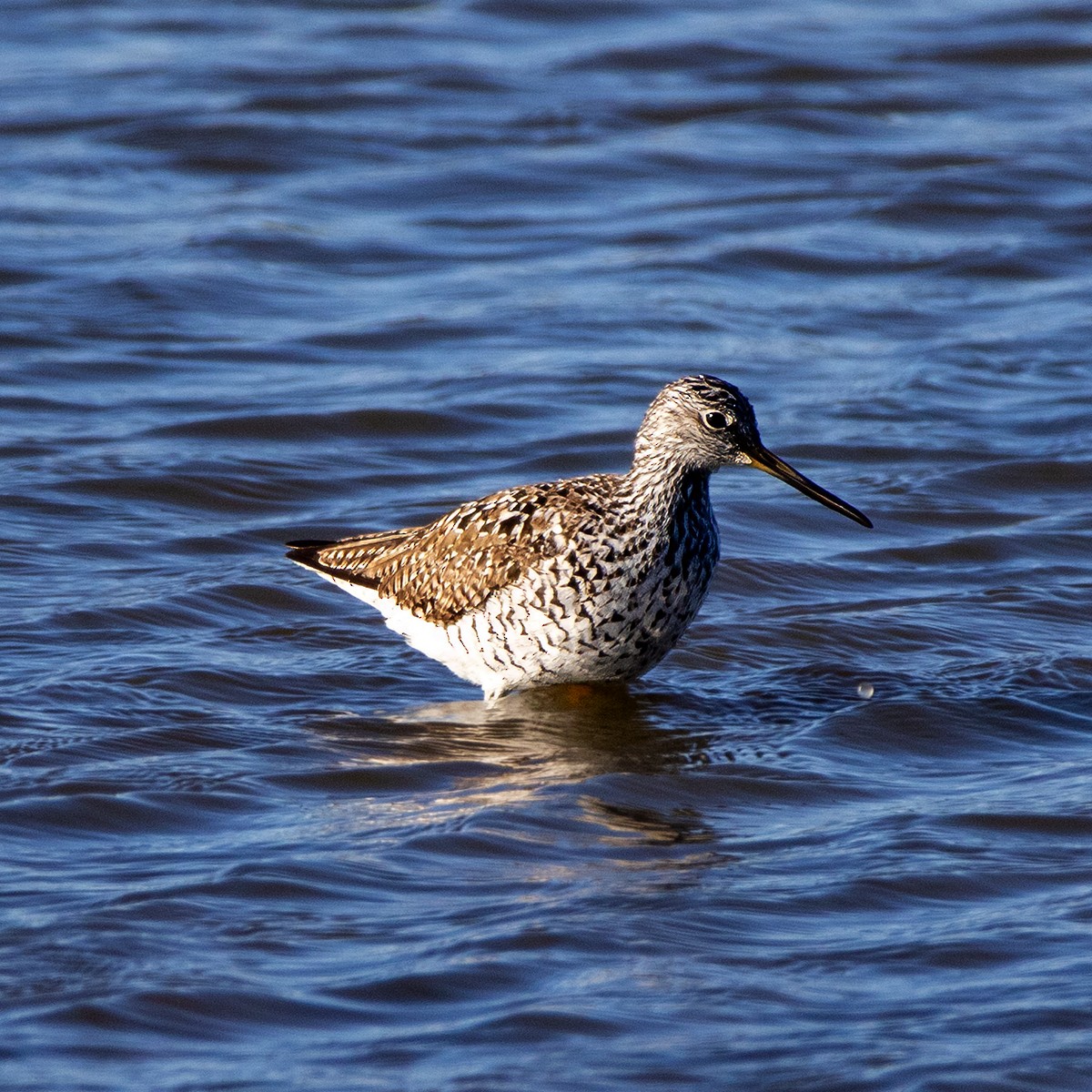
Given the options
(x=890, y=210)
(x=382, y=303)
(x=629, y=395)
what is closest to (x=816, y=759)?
(x=629, y=395)

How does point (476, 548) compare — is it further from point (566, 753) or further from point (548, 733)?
point (566, 753)

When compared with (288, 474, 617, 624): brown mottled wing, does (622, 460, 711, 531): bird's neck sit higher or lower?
higher

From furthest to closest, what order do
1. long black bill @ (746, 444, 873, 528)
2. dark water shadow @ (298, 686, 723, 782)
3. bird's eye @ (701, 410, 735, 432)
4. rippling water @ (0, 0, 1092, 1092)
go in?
long black bill @ (746, 444, 873, 528), bird's eye @ (701, 410, 735, 432), dark water shadow @ (298, 686, 723, 782), rippling water @ (0, 0, 1092, 1092)

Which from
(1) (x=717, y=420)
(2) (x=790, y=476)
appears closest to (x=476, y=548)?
(1) (x=717, y=420)

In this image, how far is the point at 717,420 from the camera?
8617 mm

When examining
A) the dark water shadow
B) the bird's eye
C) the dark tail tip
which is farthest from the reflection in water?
the bird's eye

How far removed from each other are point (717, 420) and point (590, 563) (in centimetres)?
90

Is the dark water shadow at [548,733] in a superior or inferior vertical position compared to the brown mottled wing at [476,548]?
inferior

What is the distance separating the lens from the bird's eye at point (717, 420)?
861 centimetres

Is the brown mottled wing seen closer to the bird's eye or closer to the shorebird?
the shorebird

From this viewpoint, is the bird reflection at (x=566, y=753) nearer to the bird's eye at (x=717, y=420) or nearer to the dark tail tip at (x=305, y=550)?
the dark tail tip at (x=305, y=550)

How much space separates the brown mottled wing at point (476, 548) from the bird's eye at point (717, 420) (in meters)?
0.51

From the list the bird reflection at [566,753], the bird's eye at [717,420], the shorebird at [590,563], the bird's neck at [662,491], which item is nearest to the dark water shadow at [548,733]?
the bird reflection at [566,753]

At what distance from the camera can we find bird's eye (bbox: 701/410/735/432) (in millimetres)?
8609
